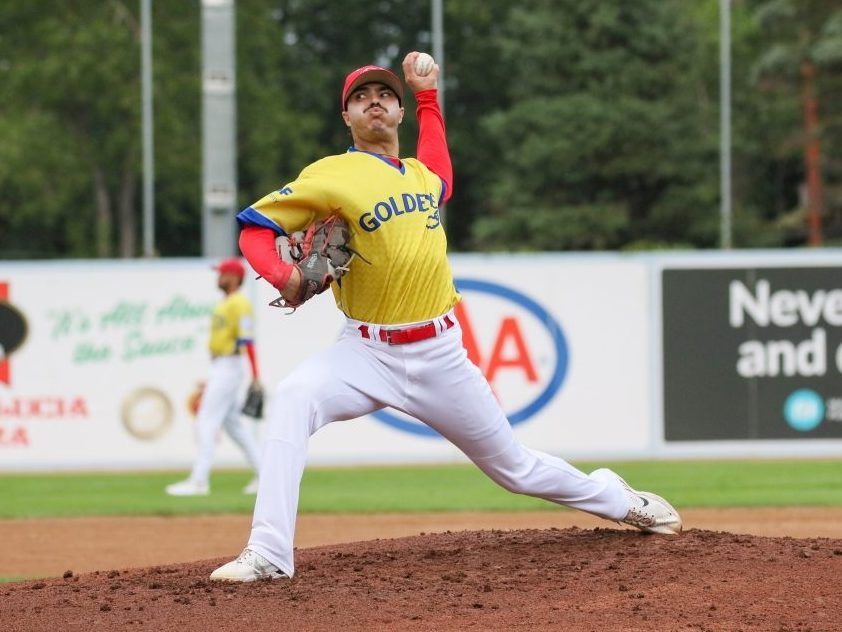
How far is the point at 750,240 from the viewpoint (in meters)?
40.4

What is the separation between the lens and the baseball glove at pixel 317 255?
538 cm

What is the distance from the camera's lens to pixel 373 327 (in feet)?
18.6

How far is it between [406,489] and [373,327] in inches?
282

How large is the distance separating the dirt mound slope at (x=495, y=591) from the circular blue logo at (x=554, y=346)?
8106 mm

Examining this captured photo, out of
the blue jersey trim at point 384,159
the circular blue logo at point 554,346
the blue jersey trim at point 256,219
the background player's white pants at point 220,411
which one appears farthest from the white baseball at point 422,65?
the circular blue logo at point 554,346

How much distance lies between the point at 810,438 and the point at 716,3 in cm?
4131

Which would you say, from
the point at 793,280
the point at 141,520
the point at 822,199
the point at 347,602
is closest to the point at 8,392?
the point at 141,520

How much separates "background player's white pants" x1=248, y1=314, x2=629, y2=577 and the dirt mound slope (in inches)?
12.1

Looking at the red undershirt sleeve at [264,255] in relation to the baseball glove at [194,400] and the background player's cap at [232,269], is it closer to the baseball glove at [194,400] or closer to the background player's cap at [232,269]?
the background player's cap at [232,269]

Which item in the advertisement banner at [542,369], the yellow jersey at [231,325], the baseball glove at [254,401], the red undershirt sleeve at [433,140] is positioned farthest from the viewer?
the advertisement banner at [542,369]

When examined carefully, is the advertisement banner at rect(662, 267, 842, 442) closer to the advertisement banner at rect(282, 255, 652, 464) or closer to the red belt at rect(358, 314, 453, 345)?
the advertisement banner at rect(282, 255, 652, 464)

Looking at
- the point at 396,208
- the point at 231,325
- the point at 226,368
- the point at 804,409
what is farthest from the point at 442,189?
the point at 804,409

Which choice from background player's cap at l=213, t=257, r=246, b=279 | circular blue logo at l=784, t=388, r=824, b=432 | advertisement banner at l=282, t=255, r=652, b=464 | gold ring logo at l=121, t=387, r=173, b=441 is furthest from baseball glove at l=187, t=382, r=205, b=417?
circular blue logo at l=784, t=388, r=824, b=432

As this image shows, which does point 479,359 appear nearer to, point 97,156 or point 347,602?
point 347,602
